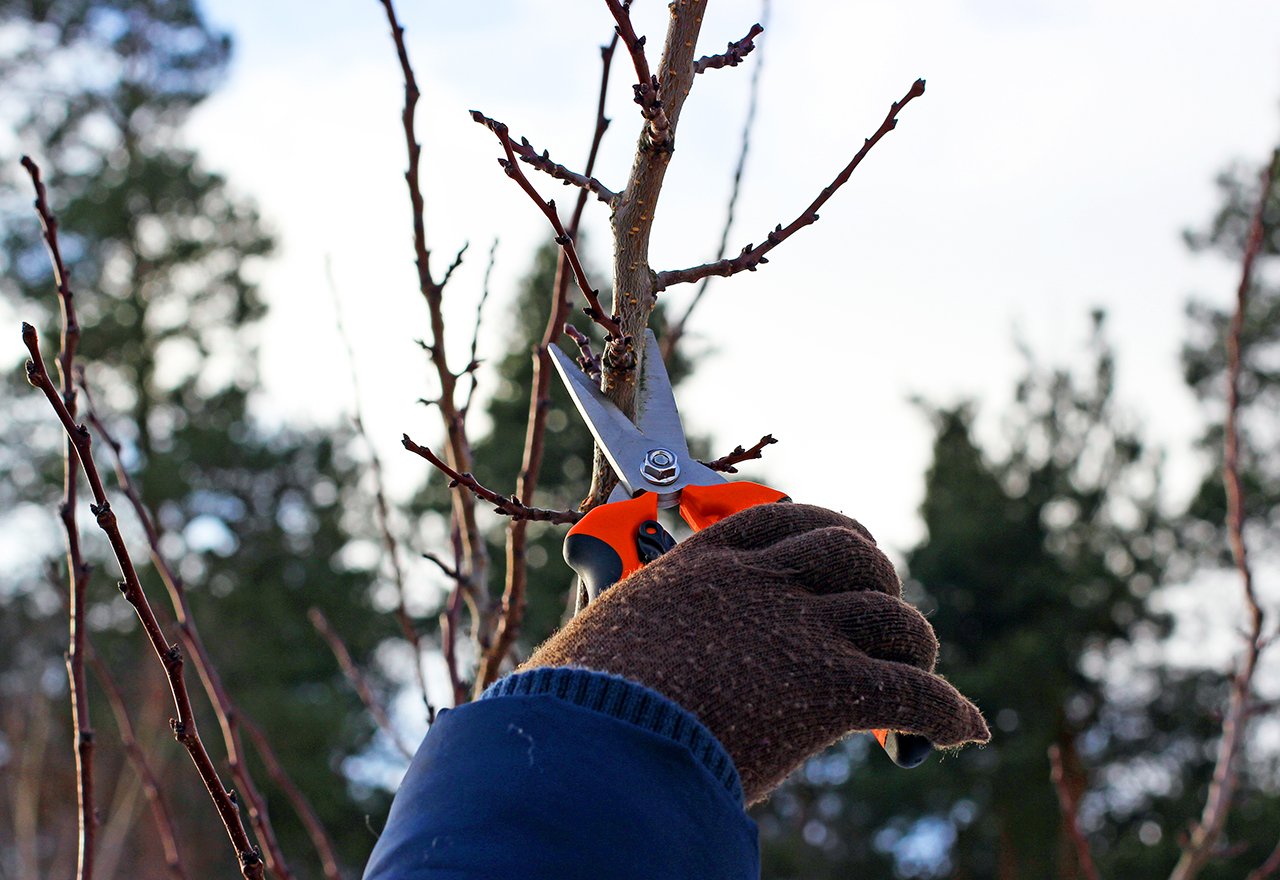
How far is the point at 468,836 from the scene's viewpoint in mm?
910

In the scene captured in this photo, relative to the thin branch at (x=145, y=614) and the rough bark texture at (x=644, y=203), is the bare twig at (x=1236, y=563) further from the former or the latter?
the thin branch at (x=145, y=614)

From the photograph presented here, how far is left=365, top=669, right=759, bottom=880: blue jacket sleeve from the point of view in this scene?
2.98 ft

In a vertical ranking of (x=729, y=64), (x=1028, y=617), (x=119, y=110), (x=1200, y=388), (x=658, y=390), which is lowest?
(x=658, y=390)

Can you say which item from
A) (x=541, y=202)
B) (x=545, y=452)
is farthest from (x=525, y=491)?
(x=545, y=452)

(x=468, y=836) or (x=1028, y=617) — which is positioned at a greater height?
(x=1028, y=617)

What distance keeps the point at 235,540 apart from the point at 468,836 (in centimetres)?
1704

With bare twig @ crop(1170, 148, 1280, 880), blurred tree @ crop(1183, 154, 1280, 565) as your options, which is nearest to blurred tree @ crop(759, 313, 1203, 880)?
blurred tree @ crop(1183, 154, 1280, 565)

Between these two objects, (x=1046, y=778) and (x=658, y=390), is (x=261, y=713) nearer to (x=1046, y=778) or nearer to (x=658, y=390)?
(x=1046, y=778)

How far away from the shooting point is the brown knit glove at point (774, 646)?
3.60ft

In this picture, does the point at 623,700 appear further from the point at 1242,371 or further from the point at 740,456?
the point at 1242,371

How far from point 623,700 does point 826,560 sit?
33 cm

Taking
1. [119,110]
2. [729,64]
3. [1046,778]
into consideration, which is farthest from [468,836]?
[119,110]

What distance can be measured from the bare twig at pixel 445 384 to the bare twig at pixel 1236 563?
143 cm

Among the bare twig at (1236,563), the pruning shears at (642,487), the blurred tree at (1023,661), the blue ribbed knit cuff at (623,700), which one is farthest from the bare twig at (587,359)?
the blurred tree at (1023,661)
